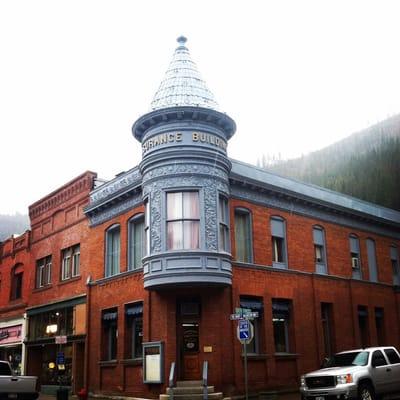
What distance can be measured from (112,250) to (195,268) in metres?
7.42

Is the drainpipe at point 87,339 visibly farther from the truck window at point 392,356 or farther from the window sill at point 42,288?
the truck window at point 392,356

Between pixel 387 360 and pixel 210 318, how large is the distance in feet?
21.3

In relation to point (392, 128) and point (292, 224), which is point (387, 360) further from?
point (392, 128)

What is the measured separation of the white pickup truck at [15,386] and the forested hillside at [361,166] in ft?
90.2

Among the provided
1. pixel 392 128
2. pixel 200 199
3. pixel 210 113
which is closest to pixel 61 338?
pixel 200 199

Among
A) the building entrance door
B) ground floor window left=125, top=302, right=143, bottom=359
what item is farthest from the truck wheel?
ground floor window left=125, top=302, right=143, bottom=359

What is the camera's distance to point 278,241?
84.1 ft

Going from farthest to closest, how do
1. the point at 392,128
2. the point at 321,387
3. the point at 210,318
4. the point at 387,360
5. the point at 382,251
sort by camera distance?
the point at 392,128 → the point at 382,251 → the point at 210,318 → the point at 387,360 → the point at 321,387

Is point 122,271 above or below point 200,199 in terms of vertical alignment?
below

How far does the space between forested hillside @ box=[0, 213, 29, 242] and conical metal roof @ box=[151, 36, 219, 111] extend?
61.3m

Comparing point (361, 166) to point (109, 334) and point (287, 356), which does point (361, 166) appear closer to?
point (287, 356)

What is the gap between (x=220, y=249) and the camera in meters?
A: 21.2

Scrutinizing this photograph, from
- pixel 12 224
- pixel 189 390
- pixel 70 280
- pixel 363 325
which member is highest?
pixel 12 224

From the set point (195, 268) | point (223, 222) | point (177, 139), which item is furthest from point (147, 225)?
point (177, 139)
